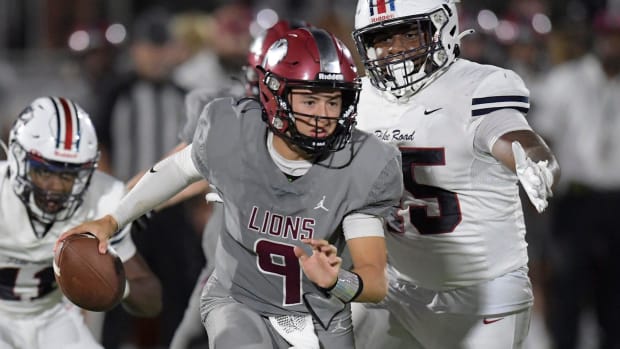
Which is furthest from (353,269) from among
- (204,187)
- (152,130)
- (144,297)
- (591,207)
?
(591,207)

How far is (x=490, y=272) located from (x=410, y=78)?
717 mm

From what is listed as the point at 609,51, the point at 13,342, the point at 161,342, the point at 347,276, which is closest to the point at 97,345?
the point at 13,342

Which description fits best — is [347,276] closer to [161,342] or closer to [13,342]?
[13,342]

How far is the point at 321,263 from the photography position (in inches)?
140

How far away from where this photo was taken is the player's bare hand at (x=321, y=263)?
3549 mm

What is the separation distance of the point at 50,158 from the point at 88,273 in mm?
710

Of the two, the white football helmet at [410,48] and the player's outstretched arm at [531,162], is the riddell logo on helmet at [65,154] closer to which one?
the white football helmet at [410,48]

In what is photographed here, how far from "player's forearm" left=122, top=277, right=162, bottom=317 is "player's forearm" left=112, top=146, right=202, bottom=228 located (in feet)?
2.09

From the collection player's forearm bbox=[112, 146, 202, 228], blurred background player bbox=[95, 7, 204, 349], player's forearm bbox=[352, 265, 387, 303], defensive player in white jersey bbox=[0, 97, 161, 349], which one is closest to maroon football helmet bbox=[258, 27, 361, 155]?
player's forearm bbox=[112, 146, 202, 228]

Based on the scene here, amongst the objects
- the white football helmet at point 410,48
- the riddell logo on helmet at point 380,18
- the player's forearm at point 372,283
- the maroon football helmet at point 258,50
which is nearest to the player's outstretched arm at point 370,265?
the player's forearm at point 372,283

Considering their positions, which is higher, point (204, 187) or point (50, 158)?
point (50, 158)

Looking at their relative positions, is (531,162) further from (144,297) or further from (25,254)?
(25,254)

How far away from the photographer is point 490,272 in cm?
434

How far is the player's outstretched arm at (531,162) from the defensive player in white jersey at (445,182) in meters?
0.22
